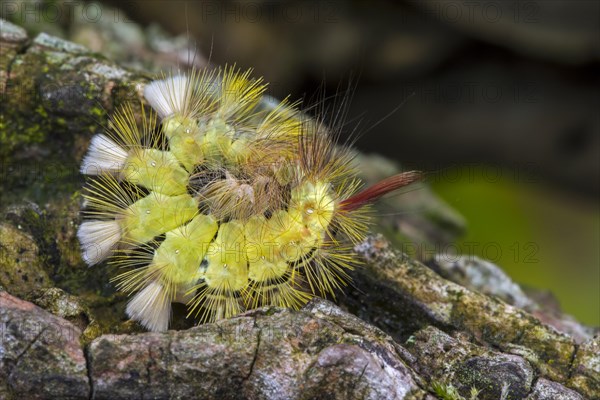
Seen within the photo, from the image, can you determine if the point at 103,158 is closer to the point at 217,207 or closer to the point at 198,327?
the point at 217,207

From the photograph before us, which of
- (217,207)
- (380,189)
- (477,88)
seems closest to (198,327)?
(217,207)

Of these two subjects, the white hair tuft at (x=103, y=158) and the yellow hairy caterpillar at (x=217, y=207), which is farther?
the white hair tuft at (x=103, y=158)

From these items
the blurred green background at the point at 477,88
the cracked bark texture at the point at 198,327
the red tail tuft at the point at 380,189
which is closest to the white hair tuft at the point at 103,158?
the cracked bark texture at the point at 198,327

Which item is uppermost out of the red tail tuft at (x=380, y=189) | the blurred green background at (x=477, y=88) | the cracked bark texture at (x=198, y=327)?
the blurred green background at (x=477, y=88)

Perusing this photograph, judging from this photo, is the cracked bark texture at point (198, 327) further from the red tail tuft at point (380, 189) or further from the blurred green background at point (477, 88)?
the blurred green background at point (477, 88)

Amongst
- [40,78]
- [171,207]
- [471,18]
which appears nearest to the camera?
[171,207]

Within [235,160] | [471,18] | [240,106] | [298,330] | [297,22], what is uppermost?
[471,18]

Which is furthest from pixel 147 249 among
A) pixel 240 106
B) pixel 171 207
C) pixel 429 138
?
pixel 429 138

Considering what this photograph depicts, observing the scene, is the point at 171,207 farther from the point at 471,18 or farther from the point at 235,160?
the point at 471,18
